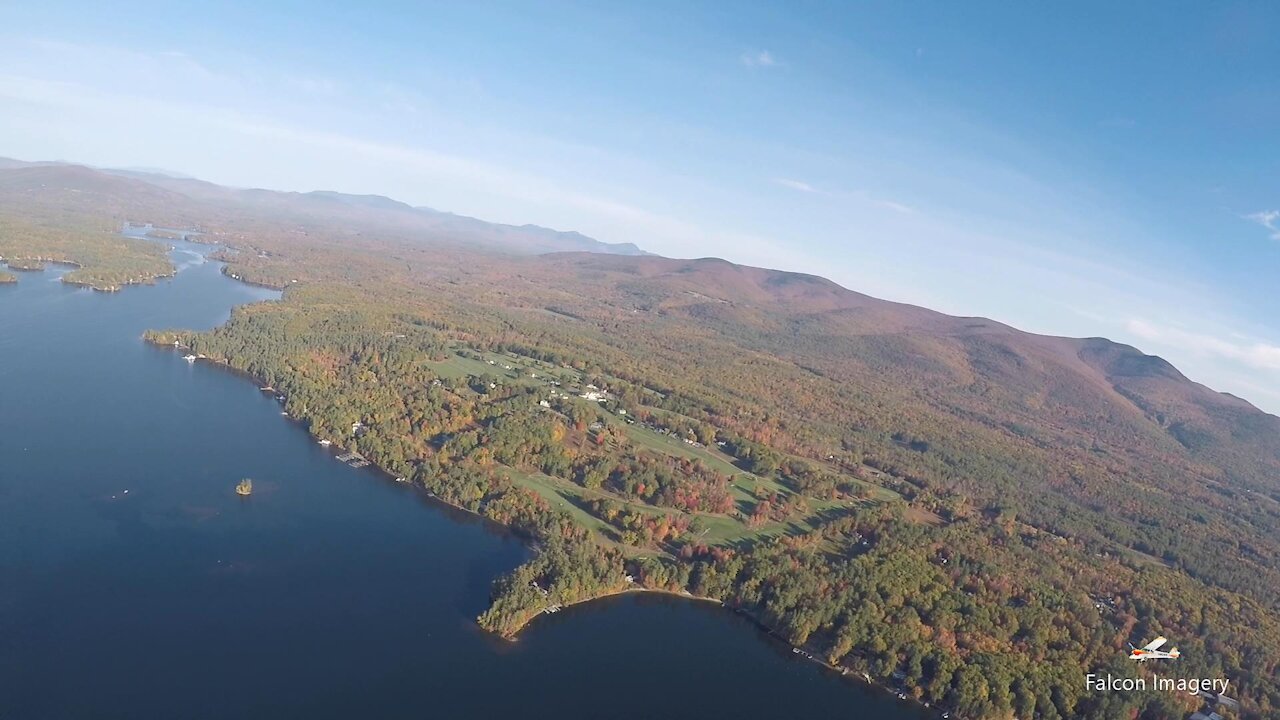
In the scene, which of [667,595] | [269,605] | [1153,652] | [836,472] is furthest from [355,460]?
[1153,652]

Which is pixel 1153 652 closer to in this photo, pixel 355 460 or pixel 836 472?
pixel 836 472

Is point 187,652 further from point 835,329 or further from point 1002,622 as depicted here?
point 835,329

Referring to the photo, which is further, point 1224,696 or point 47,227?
point 47,227

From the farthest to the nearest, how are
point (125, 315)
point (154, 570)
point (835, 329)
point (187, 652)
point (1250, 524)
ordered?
point (835, 329) < point (125, 315) < point (1250, 524) < point (154, 570) < point (187, 652)

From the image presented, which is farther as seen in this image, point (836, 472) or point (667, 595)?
point (836, 472)

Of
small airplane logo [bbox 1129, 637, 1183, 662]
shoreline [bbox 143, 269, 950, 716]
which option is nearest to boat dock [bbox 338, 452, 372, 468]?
shoreline [bbox 143, 269, 950, 716]

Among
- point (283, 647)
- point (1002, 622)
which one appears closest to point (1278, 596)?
point (1002, 622)
